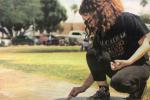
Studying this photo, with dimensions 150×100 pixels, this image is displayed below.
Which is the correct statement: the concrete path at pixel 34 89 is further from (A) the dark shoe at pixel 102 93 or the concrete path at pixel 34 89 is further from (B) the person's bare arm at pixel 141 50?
(B) the person's bare arm at pixel 141 50

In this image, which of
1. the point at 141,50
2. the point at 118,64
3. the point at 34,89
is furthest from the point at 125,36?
the point at 34,89

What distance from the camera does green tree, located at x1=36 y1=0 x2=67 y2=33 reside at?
82169 mm

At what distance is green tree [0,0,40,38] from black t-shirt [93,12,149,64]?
52561mm

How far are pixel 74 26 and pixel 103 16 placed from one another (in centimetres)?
11282

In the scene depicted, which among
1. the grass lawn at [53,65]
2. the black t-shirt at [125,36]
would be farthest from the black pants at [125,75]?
the grass lawn at [53,65]

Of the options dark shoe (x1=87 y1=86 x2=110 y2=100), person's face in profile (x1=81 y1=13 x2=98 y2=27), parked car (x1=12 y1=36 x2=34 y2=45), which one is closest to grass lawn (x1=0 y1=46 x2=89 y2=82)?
dark shoe (x1=87 y1=86 x2=110 y2=100)

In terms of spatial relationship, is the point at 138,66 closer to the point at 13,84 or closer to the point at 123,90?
the point at 123,90

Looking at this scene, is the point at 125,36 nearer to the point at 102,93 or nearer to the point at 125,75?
the point at 125,75

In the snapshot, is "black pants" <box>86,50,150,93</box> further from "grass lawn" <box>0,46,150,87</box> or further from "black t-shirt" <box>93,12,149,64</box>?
"grass lawn" <box>0,46,150,87</box>

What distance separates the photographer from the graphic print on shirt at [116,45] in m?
6.21

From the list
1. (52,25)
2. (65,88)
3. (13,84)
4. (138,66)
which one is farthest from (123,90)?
(52,25)

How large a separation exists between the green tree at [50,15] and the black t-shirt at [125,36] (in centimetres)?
7348

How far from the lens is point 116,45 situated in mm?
6227

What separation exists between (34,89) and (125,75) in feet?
13.0
